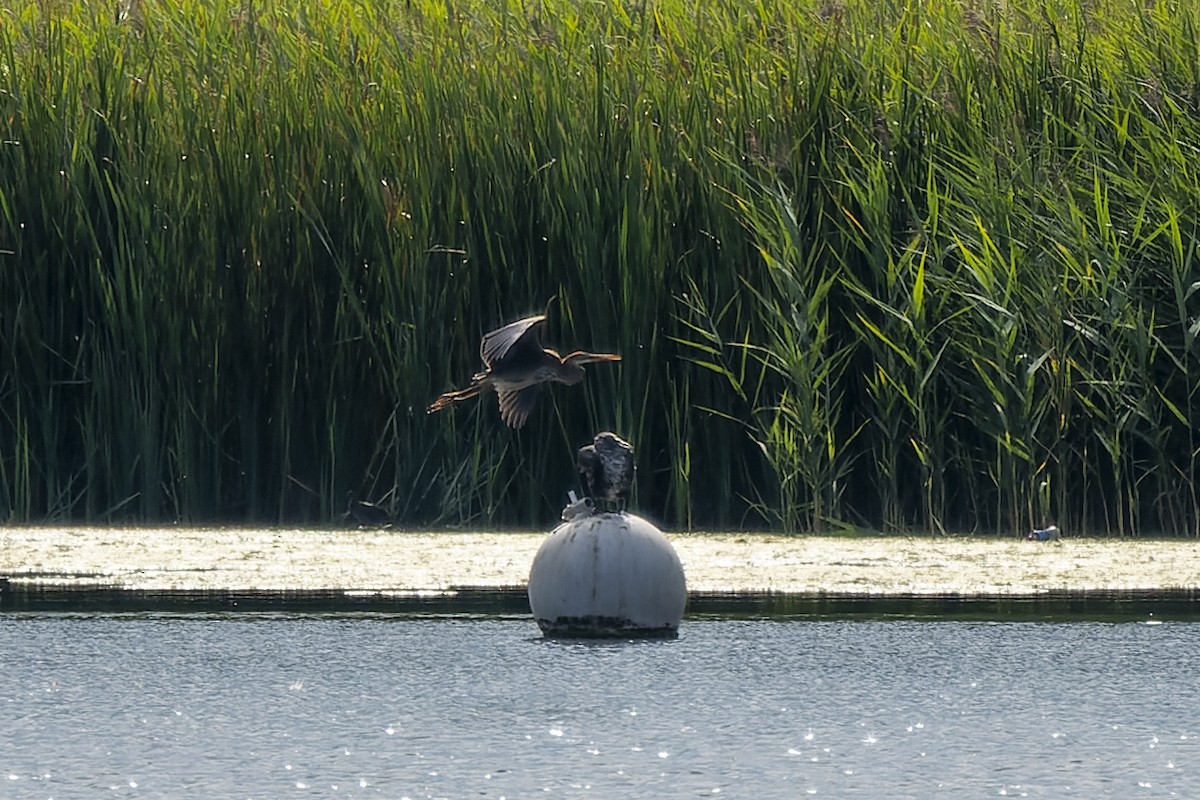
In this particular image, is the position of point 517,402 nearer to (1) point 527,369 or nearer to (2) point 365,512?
(1) point 527,369

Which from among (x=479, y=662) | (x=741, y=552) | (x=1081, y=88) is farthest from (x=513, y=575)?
(x=1081, y=88)

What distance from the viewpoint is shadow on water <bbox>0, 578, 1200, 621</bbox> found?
7879 millimetres

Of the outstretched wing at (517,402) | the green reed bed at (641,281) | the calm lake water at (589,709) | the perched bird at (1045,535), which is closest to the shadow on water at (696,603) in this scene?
the calm lake water at (589,709)

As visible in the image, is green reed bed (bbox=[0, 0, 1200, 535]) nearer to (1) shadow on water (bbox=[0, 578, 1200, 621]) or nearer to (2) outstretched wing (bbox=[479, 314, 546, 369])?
(2) outstretched wing (bbox=[479, 314, 546, 369])

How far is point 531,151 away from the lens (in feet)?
34.5

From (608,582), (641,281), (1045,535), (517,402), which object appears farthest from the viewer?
(641,281)

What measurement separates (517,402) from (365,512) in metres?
1.44

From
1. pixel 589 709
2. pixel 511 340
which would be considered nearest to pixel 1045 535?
pixel 511 340

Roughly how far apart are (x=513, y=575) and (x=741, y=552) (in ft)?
3.40

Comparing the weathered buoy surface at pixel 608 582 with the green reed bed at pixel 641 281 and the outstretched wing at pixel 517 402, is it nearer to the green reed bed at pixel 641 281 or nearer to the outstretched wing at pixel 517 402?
the outstretched wing at pixel 517 402

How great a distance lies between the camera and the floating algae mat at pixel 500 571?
26.8ft

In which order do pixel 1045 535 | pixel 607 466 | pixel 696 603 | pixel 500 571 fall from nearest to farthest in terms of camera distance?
pixel 607 466, pixel 696 603, pixel 500 571, pixel 1045 535

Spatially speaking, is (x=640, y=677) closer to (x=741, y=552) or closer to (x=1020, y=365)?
(x=741, y=552)

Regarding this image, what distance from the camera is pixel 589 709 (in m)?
6.22
